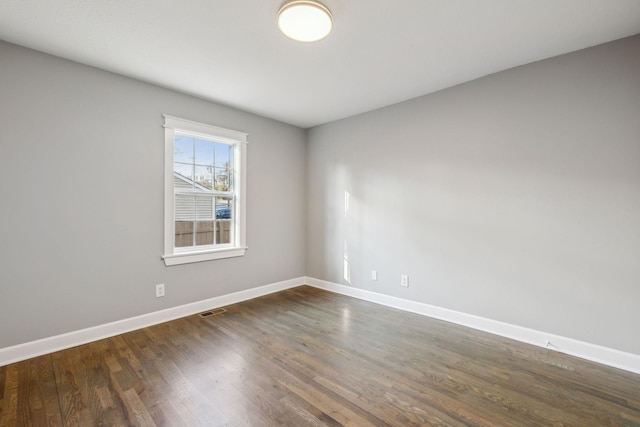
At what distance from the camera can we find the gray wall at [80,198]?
2273 millimetres

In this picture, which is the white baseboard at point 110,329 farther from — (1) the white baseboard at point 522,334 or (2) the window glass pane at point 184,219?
(1) the white baseboard at point 522,334

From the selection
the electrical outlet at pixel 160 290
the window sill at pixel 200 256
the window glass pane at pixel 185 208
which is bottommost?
the electrical outlet at pixel 160 290

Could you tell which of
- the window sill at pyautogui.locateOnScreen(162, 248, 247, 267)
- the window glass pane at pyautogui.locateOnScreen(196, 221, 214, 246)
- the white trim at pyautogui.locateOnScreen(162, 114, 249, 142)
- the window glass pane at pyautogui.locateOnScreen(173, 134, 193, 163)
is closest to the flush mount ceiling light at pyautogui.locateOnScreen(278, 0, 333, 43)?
the white trim at pyautogui.locateOnScreen(162, 114, 249, 142)

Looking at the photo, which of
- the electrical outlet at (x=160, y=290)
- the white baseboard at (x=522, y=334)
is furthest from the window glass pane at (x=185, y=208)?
the white baseboard at (x=522, y=334)

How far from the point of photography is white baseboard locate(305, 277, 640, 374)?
2.21 metres

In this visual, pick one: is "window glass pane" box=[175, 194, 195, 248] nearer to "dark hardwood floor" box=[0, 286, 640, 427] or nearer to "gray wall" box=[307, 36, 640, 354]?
"dark hardwood floor" box=[0, 286, 640, 427]

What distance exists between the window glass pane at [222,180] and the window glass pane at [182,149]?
39cm

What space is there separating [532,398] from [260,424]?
179 centimetres

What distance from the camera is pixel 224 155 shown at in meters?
3.77

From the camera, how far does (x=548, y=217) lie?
8.31 feet

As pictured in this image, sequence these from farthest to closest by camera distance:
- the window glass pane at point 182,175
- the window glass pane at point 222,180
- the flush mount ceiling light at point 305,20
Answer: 1. the window glass pane at point 222,180
2. the window glass pane at point 182,175
3. the flush mount ceiling light at point 305,20

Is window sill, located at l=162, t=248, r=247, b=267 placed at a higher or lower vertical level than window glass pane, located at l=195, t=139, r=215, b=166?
lower

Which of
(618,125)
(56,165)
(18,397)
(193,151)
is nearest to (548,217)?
(618,125)

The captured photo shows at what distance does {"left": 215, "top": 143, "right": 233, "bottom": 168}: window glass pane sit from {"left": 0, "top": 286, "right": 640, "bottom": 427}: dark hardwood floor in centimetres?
207
